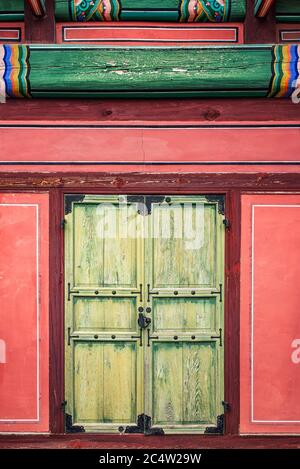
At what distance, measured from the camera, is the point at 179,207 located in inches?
129

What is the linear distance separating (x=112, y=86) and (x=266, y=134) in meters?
1.17

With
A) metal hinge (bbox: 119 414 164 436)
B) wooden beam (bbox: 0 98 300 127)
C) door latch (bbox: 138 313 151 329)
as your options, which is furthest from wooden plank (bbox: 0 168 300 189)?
metal hinge (bbox: 119 414 164 436)

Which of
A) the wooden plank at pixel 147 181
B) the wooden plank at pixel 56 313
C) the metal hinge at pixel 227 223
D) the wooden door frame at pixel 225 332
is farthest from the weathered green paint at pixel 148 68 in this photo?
the metal hinge at pixel 227 223

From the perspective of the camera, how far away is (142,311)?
3.29 m

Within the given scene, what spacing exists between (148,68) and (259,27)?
0.87m

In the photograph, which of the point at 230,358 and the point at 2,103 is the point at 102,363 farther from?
the point at 2,103

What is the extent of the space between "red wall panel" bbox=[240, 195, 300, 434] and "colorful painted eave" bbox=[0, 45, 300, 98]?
34.2 inches

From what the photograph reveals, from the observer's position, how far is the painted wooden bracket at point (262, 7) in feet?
9.82

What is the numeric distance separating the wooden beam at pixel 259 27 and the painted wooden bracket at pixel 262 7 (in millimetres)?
40

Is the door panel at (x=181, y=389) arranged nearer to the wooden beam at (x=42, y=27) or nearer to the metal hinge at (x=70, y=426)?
the metal hinge at (x=70, y=426)

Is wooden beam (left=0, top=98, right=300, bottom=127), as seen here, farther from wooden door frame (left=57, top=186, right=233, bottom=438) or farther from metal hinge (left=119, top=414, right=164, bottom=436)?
metal hinge (left=119, top=414, right=164, bottom=436)

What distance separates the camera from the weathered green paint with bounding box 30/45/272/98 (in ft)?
10.3

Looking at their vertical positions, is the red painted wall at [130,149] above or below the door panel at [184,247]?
above

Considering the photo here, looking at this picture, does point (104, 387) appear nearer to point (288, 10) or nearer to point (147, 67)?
point (147, 67)
